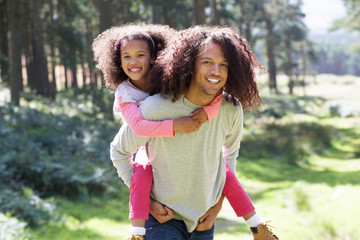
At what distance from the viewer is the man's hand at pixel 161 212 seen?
8.32 feet

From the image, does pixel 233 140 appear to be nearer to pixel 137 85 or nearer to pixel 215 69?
pixel 215 69

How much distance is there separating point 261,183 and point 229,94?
895cm

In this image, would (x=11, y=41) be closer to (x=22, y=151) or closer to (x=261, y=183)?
(x=22, y=151)

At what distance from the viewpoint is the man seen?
249cm

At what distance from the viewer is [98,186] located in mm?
9000

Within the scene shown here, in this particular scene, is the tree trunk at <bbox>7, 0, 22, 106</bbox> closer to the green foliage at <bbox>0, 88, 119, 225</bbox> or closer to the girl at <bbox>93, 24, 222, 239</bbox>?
the green foliage at <bbox>0, 88, 119, 225</bbox>

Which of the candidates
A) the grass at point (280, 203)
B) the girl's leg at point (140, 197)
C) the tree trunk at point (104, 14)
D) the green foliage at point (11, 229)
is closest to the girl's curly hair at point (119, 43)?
the girl's leg at point (140, 197)

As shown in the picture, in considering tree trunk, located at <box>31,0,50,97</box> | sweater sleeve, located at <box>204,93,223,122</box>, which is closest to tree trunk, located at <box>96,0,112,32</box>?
tree trunk, located at <box>31,0,50,97</box>

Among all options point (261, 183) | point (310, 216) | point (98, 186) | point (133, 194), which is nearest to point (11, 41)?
point (98, 186)

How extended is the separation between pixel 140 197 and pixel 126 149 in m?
0.28

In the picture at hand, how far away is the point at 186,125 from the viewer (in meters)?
2.46

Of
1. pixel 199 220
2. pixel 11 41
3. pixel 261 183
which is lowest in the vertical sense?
pixel 261 183

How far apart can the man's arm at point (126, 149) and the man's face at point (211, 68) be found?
0.46 metres

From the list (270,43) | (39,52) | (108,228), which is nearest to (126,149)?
(108,228)
